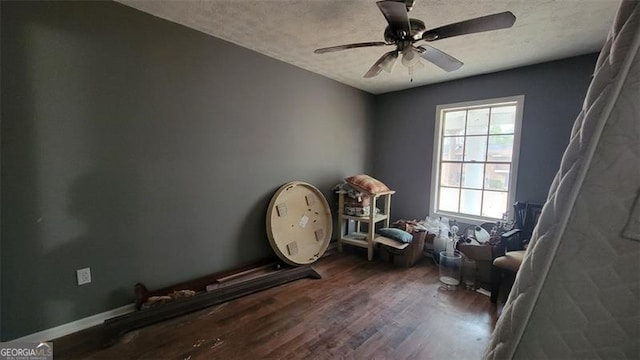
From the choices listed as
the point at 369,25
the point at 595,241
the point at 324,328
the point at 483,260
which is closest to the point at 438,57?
the point at 369,25

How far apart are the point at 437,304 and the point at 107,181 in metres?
2.88

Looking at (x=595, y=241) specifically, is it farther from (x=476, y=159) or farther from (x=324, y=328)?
(x=476, y=159)

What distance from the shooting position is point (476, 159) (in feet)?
11.0

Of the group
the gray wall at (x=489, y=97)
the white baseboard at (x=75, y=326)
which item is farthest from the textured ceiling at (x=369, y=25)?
the white baseboard at (x=75, y=326)

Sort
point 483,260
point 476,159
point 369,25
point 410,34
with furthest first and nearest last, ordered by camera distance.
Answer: point 476,159
point 483,260
point 369,25
point 410,34

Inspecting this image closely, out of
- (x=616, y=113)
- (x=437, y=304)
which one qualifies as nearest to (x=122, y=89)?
(x=616, y=113)

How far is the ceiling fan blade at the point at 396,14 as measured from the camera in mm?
1344

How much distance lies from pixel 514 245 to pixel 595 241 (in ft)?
8.83

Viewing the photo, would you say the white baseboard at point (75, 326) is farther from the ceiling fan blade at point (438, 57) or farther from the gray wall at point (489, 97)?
the gray wall at point (489, 97)

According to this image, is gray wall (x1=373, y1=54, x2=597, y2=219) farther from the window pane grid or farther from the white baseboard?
the white baseboard

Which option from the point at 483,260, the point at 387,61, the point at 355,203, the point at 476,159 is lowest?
the point at 483,260

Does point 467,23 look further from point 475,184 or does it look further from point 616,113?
point 475,184

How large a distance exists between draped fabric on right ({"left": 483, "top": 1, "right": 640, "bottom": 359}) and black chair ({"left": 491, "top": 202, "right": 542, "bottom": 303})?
78.6 inches

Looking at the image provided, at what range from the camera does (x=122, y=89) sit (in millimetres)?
1925
